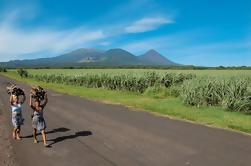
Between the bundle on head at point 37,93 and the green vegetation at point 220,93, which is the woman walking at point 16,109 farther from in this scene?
the green vegetation at point 220,93

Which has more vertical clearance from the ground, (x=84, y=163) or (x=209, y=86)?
(x=209, y=86)

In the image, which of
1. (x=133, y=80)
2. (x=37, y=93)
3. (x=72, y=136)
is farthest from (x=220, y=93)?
(x=133, y=80)

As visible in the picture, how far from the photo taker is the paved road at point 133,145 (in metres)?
9.48

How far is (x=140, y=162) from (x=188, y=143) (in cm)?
261

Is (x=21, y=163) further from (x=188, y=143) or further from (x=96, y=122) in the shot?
(x=96, y=122)

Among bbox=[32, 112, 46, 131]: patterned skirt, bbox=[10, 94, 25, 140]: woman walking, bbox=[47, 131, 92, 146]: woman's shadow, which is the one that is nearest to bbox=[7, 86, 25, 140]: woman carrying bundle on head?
bbox=[10, 94, 25, 140]: woman walking

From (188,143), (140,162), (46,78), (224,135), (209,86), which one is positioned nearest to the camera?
(140,162)

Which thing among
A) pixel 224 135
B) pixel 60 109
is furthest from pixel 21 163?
pixel 60 109

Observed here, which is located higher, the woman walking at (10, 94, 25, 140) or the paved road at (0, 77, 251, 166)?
the woman walking at (10, 94, 25, 140)

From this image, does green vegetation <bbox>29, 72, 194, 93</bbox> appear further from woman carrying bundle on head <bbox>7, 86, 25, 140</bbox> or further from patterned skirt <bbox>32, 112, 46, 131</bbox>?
patterned skirt <bbox>32, 112, 46, 131</bbox>

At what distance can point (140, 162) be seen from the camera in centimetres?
933

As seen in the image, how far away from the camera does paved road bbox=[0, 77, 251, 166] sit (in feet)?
31.1

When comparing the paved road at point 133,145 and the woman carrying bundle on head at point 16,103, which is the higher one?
the woman carrying bundle on head at point 16,103

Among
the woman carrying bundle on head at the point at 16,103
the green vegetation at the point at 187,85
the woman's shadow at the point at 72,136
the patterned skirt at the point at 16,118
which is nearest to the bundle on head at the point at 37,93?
the woman carrying bundle on head at the point at 16,103
